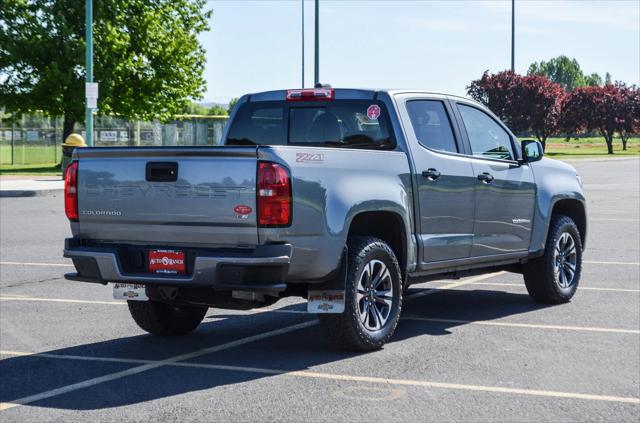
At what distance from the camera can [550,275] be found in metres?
9.78

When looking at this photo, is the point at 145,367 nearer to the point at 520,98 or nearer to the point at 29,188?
the point at 29,188

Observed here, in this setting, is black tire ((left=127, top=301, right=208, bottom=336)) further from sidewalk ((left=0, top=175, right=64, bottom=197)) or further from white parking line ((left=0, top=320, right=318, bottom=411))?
sidewalk ((left=0, top=175, right=64, bottom=197))

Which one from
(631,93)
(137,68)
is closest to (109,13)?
(137,68)

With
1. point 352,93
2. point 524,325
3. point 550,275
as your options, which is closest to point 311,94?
point 352,93

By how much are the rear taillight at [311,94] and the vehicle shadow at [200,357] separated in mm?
1857

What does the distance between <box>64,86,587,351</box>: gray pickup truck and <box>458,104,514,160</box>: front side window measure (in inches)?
0.7

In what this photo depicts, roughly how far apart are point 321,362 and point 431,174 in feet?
5.96

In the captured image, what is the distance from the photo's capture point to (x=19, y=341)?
7.95m

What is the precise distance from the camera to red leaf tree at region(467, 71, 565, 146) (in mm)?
80000

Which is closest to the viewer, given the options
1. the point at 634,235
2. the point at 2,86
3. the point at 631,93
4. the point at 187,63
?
the point at 634,235

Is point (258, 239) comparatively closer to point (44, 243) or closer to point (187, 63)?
point (44, 243)

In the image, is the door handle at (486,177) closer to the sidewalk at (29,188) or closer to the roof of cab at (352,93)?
the roof of cab at (352,93)

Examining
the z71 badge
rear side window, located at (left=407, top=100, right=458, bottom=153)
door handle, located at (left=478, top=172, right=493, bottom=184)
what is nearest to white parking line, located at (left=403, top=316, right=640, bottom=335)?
door handle, located at (left=478, top=172, right=493, bottom=184)

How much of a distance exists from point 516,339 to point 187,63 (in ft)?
126
